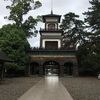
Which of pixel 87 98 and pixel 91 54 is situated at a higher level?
pixel 91 54

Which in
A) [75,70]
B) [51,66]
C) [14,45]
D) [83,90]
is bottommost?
[83,90]

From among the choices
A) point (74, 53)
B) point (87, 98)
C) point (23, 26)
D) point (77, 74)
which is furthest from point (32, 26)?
point (87, 98)

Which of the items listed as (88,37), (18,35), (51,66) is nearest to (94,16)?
(88,37)

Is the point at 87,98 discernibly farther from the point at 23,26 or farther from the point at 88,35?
the point at 23,26

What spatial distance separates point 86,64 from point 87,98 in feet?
94.3

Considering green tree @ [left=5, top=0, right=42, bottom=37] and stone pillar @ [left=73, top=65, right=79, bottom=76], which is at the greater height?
green tree @ [left=5, top=0, right=42, bottom=37]

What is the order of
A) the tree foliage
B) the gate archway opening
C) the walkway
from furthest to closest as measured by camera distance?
the gate archway opening → the tree foliage → the walkway

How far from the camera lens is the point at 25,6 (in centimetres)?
4450

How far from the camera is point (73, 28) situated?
165 feet

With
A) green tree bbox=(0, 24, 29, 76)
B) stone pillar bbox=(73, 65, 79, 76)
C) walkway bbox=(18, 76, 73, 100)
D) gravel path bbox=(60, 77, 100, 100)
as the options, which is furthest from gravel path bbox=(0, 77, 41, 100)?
stone pillar bbox=(73, 65, 79, 76)

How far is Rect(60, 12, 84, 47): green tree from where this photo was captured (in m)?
47.7

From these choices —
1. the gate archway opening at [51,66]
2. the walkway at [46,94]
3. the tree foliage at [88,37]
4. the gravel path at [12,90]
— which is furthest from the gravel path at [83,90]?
the gate archway opening at [51,66]

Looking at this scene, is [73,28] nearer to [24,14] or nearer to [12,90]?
[24,14]

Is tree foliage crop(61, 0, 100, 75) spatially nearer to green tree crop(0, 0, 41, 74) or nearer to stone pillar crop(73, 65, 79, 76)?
stone pillar crop(73, 65, 79, 76)
